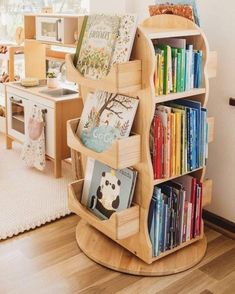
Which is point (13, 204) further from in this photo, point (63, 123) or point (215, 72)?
point (215, 72)

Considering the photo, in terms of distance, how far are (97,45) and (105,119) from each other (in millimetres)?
355

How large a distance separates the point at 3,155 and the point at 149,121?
6.84 ft

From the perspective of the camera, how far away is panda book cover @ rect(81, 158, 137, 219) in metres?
2.24

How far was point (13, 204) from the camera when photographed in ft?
9.66

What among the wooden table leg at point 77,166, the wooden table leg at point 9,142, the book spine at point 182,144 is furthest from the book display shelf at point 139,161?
the wooden table leg at point 9,142

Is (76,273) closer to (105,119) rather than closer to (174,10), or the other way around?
(105,119)

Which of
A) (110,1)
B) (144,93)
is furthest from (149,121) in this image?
(110,1)

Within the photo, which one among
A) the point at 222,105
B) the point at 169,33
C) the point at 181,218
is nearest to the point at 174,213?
the point at 181,218

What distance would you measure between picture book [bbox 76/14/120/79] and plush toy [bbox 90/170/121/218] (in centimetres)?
52

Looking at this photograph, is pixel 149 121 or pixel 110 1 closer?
pixel 149 121

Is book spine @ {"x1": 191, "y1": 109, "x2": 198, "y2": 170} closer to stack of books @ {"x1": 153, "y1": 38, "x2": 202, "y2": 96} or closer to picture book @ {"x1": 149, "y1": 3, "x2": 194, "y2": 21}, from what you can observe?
stack of books @ {"x1": 153, "y1": 38, "x2": 202, "y2": 96}

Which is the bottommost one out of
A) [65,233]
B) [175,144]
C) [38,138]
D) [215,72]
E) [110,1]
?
[65,233]

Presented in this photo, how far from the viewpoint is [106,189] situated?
7.82 feet

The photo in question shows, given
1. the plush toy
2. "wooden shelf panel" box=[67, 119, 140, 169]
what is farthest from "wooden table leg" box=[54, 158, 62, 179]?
"wooden shelf panel" box=[67, 119, 140, 169]
